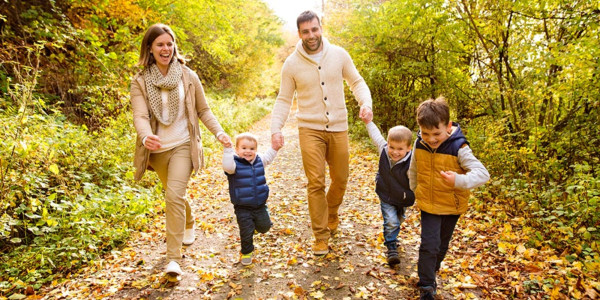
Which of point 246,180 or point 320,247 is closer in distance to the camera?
point 246,180

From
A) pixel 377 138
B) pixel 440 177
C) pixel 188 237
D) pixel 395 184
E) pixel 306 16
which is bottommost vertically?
pixel 188 237

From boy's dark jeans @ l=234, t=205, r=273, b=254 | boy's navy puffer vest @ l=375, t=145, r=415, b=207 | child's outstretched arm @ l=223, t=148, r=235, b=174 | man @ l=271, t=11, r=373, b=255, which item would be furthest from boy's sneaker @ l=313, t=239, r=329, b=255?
child's outstretched arm @ l=223, t=148, r=235, b=174

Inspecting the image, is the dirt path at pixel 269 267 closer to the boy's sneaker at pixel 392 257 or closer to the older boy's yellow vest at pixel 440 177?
the boy's sneaker at pixel 392 257

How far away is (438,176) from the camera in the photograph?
9.52 ft

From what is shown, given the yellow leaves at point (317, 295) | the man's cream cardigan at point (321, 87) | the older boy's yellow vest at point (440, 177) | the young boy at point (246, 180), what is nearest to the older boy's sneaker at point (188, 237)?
the young boy at point (246, 180)

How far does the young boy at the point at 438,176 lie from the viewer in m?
2.73

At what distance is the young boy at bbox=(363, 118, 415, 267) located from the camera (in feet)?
11.6

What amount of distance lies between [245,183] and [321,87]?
1363 millimetres

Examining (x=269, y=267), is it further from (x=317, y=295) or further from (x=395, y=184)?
(x=395, y=184)

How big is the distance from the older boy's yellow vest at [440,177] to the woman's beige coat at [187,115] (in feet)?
7.07

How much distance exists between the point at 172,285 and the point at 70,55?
6.10 meters

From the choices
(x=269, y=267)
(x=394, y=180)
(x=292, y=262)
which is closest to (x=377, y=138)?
(x=394, y=180)

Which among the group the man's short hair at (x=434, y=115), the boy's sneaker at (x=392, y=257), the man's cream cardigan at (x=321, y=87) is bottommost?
the boy's sneaker at (x=392, y=257)

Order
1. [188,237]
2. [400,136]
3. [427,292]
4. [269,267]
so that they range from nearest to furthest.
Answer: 1. [427,292]
2. [400,136]
3. [269,267]
4. [188,237]
